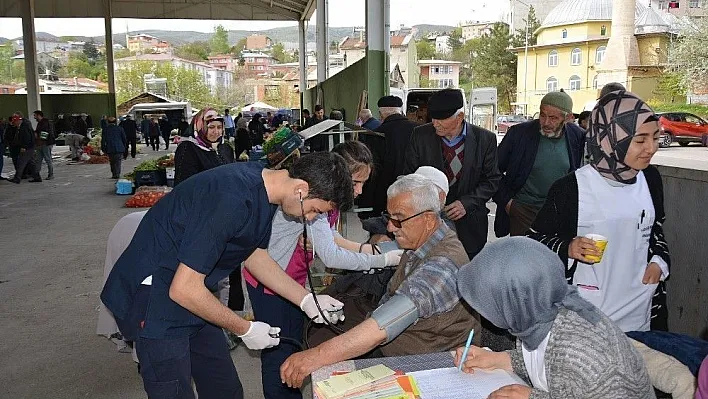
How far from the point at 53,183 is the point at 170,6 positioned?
610 inches

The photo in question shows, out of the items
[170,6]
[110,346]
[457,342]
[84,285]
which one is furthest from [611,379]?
[170,6]

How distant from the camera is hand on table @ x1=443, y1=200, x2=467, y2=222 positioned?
361cm

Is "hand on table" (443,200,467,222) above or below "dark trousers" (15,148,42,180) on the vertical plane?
above

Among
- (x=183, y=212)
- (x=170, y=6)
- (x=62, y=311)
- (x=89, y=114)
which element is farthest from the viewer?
(x=89, y=114)

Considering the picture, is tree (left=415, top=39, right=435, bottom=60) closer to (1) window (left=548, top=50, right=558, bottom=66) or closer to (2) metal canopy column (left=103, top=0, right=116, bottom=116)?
(1) window (left=548, top=50, right=558, bottom=66)

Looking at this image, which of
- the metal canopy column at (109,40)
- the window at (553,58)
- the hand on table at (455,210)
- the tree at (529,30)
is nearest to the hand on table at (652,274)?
the hand on table at (455,210)

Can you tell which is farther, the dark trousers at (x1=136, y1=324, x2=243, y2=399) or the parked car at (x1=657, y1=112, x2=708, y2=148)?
the parked car at (x1=657, y1=112, x2=708, y2=148)

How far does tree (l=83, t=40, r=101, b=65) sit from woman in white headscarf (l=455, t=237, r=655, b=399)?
50.0 meters

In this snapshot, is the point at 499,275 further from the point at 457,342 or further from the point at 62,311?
the point at 62,311

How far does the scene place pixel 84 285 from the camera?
5.70 m

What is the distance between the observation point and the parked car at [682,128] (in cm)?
2006

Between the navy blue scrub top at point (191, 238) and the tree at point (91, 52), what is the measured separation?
1934 inches

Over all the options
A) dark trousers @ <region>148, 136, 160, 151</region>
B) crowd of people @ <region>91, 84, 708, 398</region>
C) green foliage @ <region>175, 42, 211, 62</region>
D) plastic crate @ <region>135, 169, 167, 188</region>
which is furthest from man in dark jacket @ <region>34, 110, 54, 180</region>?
green foliage @ <region>175, 42, 211, 62</region>

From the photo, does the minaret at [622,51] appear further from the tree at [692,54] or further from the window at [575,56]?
the tree at [692,54]
